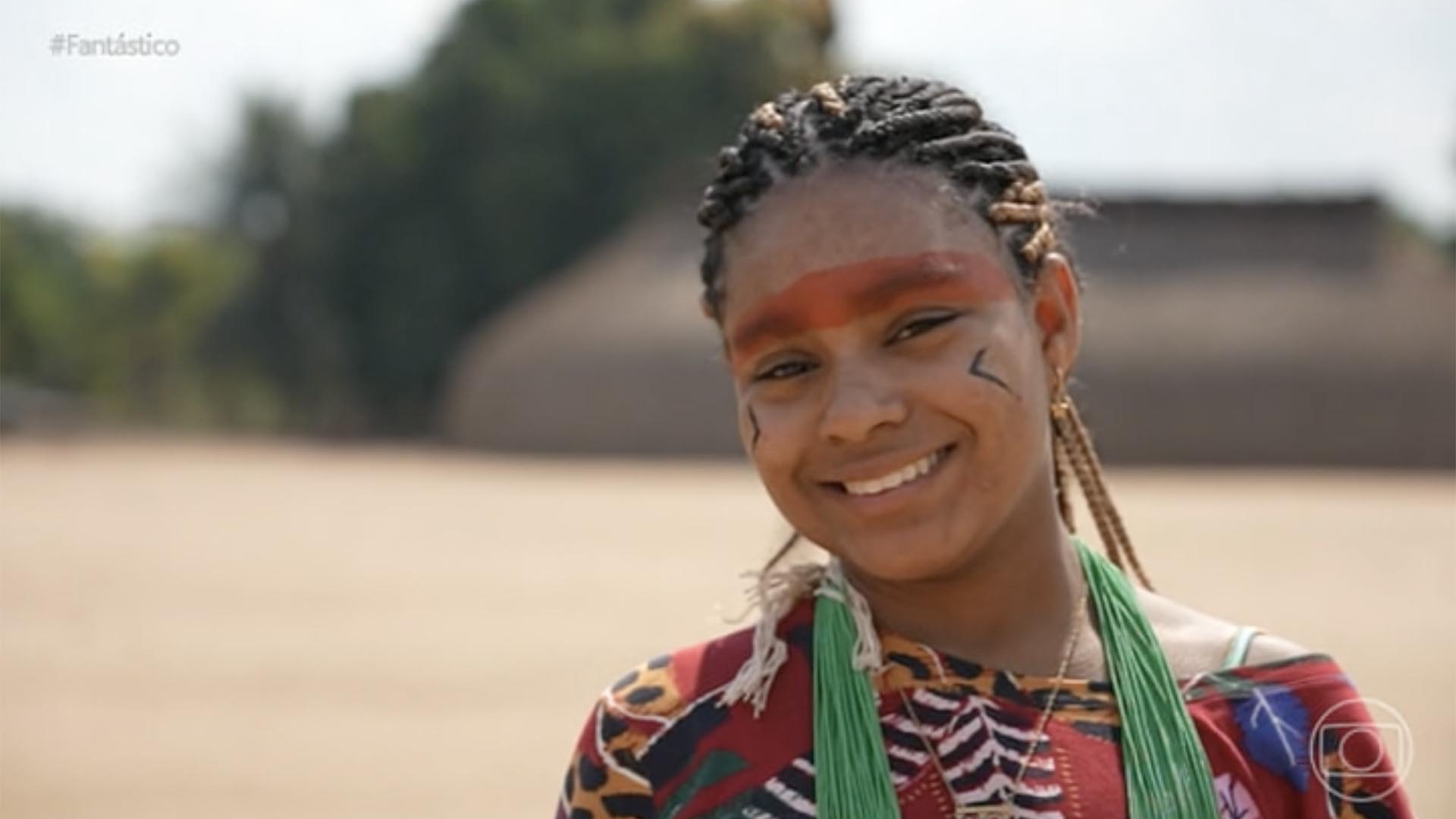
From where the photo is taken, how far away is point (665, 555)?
13.3 m

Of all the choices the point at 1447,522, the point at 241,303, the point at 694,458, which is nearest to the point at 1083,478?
the point at 1447,522

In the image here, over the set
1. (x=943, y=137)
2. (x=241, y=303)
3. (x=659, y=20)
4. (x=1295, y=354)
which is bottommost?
(x=943, y=137)

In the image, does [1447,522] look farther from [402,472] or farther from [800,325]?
[800,325]

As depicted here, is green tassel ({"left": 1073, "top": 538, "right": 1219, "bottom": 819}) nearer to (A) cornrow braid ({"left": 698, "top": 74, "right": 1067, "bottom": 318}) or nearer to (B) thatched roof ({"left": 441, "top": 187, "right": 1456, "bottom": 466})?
(A) cornrow braid ({"left": 698, "top": 74, "right": 1067, "bottom": 318})

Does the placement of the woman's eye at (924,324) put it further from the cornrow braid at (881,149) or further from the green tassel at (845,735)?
the green tassel at (845,735)

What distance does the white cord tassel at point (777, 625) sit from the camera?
5.19ft

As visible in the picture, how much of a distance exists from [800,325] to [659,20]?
41.6 meters

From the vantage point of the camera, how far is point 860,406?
5.19 ft

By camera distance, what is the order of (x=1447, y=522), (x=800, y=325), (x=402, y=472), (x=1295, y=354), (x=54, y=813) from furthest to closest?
(x=1295, y=354), (x=402, y=472), (x=1447, y=522), (x=54, y=813), (x=800, y=325)

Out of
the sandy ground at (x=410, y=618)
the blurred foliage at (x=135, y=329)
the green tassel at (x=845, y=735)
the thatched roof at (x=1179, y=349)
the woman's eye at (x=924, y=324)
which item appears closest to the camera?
the green tassel at (x=845, y=735)

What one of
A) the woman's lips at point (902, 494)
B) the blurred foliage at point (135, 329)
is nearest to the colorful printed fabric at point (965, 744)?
the woman's lips at point (902, 494)

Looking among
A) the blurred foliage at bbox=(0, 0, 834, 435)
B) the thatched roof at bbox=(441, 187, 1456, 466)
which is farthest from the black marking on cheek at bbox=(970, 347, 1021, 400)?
the blurred foliage at bbox=(0, 0, 834, 435)

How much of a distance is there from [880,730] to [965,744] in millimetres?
75

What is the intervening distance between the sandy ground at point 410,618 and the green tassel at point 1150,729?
42cm
